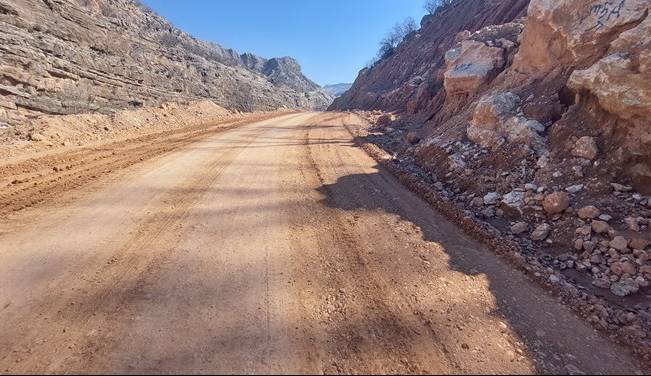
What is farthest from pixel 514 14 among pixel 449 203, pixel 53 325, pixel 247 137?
pixel 53 325

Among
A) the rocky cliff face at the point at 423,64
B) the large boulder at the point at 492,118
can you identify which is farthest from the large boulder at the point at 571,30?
the rocky cliff face at the point at 423,64

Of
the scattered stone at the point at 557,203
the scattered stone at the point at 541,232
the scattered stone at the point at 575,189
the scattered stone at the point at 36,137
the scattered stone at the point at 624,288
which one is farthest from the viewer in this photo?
the scattered stone at the point at 36,137

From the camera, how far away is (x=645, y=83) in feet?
14.5

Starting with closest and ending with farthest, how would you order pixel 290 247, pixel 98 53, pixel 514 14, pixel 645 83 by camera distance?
pixel 290 247
pixel 645 83
pixel 98 53
pixel 514 14

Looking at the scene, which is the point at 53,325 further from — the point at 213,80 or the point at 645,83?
the point at 213,80

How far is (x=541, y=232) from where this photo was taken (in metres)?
4.26

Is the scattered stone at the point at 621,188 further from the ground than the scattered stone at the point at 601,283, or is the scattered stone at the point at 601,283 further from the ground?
the scattered stone at the point at 621,188

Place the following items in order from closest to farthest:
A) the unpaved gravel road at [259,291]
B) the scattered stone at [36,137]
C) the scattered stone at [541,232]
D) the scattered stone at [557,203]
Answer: the unpaved gravel road at [259,291], the scattered stone at [541,232], the scattered stone at [557,203], the scattered stone at [36,137]

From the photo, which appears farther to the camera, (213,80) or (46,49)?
(213,80)

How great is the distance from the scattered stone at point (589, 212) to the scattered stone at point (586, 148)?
1037mm

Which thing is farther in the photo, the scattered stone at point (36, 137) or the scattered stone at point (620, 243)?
the scattered stone at point (36, 137)

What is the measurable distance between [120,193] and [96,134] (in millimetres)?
6014

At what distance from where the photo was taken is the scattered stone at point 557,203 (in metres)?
4.39

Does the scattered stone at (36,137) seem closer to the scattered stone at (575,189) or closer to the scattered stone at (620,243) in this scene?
the scattered stone at (575,189)
